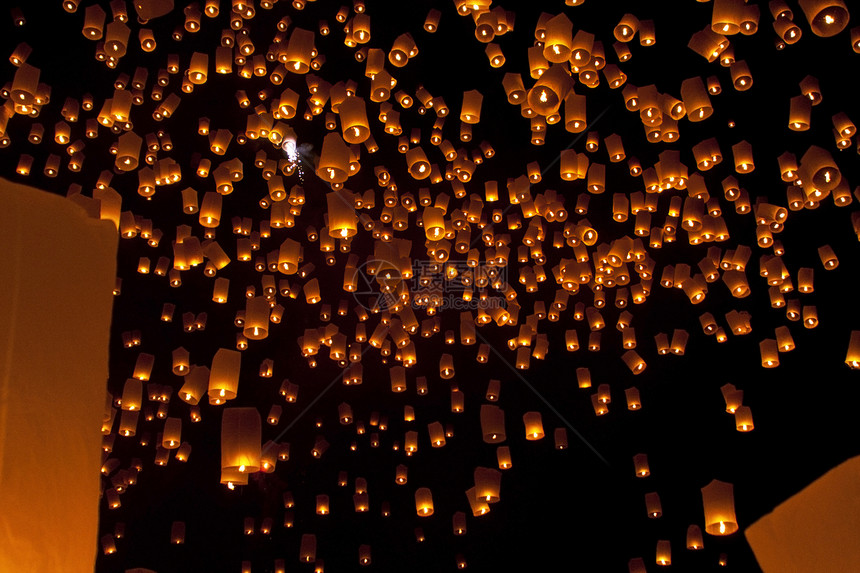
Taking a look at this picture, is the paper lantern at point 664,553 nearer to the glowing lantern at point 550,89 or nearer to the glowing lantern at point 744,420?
the glowing lantern at point 744,420

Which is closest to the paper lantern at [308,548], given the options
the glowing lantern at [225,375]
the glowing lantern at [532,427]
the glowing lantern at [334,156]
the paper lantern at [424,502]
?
the paper lantern at [424,502]

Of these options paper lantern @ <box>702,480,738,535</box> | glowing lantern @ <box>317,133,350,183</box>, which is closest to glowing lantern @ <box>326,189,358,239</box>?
glowing lantern @ <box>317,133,350,183</box>

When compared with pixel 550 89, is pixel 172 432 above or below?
below

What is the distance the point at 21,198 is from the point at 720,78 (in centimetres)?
513

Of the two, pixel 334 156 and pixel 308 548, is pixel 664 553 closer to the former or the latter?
pixel 308 548

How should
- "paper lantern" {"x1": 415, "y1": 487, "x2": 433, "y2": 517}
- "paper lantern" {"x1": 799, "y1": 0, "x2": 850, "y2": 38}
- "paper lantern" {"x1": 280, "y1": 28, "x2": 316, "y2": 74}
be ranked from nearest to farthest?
"paper lantern" {"x1": 799, "y1": 0, "x2": 850, "y2": 38} → "paper lantern" {"x1": 280, "y1": 28, "x2": 316, "y2": 74} → "paper lantern" {"x1": 415, "y1": 487, "x2": 433, "y2": 517}

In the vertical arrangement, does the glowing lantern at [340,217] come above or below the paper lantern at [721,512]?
above

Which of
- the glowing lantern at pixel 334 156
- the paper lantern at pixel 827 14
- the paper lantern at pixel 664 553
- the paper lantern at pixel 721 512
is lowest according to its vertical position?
the paper lantern at pixel 664 553

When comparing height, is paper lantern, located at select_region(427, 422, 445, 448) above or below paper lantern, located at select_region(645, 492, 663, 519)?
above

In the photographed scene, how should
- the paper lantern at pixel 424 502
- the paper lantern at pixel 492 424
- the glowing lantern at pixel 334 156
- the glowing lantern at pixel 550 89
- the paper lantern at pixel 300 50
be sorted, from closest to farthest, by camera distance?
the glowing lantern at pixel 550 89 < the glowing lantern at pixel 334 156 < the paper lantern at pixel 300 50 < the paper lantern at pixel 492 424 < the paper lantern at pixel 424 502

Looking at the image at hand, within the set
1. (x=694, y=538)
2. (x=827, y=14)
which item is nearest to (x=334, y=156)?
(x=827, y=14)

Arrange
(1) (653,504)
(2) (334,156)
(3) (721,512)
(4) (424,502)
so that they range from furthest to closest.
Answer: (1) (653,504) < (4) (424,502) < (3) (721,512) < (2) (334,156)

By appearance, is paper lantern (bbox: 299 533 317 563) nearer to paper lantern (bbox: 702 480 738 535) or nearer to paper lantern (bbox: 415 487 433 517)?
paper lantern (bbox: 415 487 433 517)

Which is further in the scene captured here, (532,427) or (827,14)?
(532,427)
